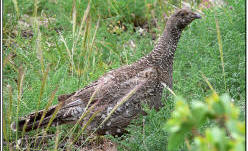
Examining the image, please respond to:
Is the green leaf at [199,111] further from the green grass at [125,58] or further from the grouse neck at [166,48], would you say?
the grouse neck at [166,48]

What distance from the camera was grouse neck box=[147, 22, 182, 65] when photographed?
3.44m

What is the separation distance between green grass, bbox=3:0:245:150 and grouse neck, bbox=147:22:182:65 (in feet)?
0.84

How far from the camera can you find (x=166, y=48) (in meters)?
3.48

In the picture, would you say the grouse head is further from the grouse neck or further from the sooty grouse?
the sooty grouse

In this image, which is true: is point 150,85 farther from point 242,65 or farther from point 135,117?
point 242,65

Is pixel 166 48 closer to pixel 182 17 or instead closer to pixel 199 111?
pixel 182 17

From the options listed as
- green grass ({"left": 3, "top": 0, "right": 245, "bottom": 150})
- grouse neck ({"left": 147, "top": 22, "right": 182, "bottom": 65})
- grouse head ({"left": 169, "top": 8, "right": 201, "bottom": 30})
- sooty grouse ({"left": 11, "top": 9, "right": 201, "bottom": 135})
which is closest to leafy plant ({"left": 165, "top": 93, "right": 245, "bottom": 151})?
green grass ({"left": 3, "top": 0, "right": 245, "bottom": 150})

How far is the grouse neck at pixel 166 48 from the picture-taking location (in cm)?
344

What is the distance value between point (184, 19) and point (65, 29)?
2.19m

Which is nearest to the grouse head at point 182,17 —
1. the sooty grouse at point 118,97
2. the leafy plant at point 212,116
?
the sooty grouse at point 118,97

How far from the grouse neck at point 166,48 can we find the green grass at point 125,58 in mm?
255

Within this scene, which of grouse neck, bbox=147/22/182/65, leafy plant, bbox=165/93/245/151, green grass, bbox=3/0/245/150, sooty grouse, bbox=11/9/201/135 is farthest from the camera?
grouse neck, bbox=147/22/182/65

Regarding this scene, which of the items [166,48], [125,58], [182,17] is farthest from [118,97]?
[125,58]

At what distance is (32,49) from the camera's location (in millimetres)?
4375
